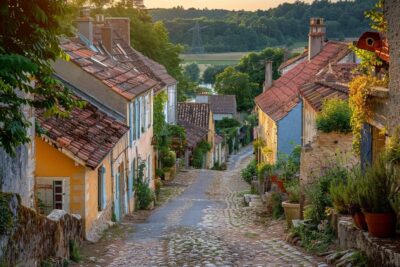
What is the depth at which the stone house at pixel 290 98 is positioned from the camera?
2852cm

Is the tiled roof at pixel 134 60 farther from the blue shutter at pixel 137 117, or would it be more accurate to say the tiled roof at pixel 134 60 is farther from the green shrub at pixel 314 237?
the green shrub at pixel 314 237

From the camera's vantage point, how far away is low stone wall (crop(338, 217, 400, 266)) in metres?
9.05

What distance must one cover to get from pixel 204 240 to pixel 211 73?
101268 mm

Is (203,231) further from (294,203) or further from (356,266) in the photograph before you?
(356,266)

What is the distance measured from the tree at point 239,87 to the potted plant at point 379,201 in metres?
65.5

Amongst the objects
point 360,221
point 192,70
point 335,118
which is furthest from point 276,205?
point 192,70

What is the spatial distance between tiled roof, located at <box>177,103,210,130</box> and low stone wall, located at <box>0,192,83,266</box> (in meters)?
40.1

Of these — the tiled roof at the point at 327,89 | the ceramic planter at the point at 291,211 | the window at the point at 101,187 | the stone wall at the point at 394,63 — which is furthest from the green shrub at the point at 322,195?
the window at the point at 101,187

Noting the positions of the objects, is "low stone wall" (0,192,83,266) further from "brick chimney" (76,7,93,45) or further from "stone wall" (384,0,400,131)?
"brick chimney" (76,7,93,45)

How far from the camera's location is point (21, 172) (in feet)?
38.3

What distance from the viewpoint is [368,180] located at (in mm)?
10164

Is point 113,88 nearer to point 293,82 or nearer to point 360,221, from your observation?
point 360,221

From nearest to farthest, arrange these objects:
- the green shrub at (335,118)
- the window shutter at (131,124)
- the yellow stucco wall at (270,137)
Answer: the green shrub at (335,118)
the window shutter at (131,124)
the yellow stucco wall at (270,137)

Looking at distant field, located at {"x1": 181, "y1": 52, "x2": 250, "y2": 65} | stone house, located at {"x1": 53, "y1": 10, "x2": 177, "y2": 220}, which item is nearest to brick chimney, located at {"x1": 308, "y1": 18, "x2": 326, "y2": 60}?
stone house, located at {"x1": 53, "y1": 10, "x2": 177, "y2": 220}
